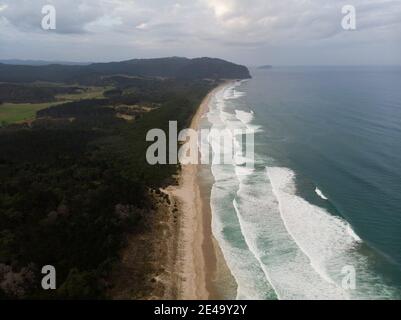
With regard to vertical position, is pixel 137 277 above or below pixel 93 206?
below

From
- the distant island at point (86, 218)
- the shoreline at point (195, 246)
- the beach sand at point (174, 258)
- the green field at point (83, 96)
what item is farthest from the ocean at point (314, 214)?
the green field at point (83, 96)

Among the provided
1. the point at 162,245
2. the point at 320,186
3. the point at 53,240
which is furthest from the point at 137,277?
the point at 320,186

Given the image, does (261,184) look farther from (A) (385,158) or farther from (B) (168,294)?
(B) (168,294)

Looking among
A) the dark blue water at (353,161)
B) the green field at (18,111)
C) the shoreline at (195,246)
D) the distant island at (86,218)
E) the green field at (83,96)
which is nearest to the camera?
the distant island at (86,218)

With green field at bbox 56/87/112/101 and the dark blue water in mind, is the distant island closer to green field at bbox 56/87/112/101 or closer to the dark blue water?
the dark blue water

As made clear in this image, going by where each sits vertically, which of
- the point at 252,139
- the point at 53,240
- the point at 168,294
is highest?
the point at 252,139

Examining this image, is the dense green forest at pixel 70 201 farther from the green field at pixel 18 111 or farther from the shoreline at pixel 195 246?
the green field at pixel 18 111
